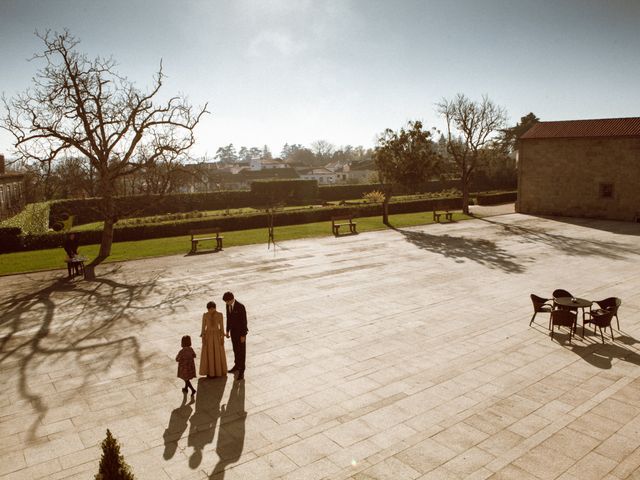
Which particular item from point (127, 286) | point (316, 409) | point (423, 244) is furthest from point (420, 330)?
point (423, 244)

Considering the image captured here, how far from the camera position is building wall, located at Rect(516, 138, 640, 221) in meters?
33.1

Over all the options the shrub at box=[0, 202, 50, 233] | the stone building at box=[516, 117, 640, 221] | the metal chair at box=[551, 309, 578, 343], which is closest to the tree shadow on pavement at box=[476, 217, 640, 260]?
the stone building at box=[516, 117, 640, 221]

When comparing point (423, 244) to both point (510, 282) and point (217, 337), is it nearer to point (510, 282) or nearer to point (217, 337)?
point (510, 282)

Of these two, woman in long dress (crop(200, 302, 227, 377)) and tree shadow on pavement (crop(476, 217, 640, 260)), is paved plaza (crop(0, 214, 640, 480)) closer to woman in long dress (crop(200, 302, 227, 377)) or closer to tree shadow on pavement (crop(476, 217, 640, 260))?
woman in long dress (crop(200, 302, 227, 377))

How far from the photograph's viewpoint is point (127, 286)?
17.1 m

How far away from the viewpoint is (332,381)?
914cm

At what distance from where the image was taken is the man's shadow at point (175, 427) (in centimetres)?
697

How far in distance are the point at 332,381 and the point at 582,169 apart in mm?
33516

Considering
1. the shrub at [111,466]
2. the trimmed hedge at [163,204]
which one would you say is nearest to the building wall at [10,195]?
the trimmed hedge at [163,204]

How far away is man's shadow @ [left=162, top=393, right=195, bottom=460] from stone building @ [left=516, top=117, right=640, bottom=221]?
35091 mm

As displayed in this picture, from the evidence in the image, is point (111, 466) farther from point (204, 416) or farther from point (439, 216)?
point (439, 216)

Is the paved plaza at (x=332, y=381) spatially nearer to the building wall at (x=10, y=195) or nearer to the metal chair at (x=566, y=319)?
the metal chair at (x=566, y=319)

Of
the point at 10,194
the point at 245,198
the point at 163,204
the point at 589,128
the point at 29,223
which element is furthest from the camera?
Result: the point at 245,198

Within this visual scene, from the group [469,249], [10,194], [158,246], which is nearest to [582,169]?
[469,249]
